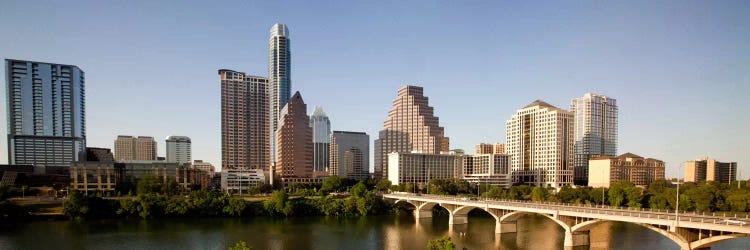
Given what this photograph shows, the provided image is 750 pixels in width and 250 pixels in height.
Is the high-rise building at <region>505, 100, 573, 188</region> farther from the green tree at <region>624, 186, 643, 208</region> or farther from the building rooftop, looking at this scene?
the green tree at <region>624, 186, 643, 208</region>

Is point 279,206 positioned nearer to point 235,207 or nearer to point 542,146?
point 235,207

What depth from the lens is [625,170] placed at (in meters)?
134

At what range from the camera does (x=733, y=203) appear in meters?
67.2

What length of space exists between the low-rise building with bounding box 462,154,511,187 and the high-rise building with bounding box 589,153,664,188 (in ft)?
91.0

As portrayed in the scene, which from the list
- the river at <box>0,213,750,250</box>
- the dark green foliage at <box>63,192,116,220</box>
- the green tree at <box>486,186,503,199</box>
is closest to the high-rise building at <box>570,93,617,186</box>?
the green tree at <box>486,186,503,199</box>

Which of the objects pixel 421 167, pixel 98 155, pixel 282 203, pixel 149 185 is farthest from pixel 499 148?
pixel 98 155

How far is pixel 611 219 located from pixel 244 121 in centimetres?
15791

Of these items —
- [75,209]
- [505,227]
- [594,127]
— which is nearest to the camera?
[505,227]

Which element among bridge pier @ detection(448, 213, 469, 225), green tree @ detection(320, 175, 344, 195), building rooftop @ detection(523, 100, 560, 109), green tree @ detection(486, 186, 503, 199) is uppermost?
building rooftop @ detection(523, 100, 560, 109)

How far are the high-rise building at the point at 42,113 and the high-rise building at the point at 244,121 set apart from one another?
171 ft

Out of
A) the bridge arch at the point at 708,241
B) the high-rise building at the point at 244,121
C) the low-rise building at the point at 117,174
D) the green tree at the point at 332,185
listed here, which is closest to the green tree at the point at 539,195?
the green tree at the point at 332,185

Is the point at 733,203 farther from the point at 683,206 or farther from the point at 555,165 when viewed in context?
the point at 555,165

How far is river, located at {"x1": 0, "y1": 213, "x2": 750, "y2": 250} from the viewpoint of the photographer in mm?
53062

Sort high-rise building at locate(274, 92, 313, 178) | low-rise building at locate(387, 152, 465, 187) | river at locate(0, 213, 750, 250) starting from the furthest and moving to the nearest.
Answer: high-rise building at locate(274, 92, 313, 178), low-rise building at locate(387, 152, 465, 187), river at locate(0, 213, 750, 250)
